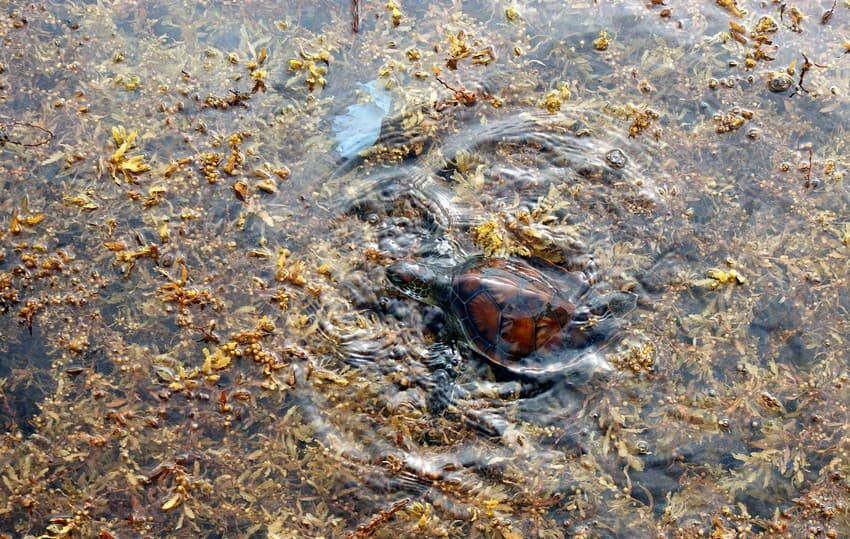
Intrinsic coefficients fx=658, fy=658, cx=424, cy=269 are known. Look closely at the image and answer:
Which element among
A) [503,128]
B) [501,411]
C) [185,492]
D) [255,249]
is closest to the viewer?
[185,492]

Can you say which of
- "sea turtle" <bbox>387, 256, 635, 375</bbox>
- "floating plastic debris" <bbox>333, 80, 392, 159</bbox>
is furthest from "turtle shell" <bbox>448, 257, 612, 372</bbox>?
"floating plastic debris" <bbox>333, 80, 392, 159</bbox>

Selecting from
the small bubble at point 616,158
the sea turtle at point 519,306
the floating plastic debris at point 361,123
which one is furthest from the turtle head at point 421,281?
the small bubble at point 616,158

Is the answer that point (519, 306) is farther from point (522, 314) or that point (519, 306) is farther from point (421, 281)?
point (421, 281)

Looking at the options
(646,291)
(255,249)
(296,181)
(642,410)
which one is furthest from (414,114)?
(642,410)

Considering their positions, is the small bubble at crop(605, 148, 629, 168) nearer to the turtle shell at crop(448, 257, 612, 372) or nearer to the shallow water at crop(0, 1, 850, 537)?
the shallow water at crop(0, 1, 850, 537)

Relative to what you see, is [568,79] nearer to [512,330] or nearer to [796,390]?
[512,330]

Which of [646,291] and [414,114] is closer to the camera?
[646,291]

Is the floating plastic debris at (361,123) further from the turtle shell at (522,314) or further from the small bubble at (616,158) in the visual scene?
the small bubble at (616,158)
